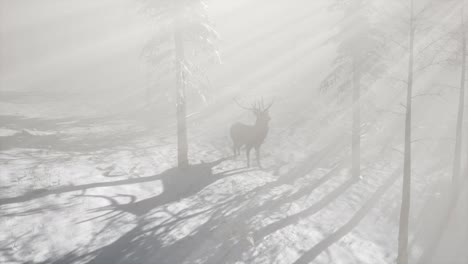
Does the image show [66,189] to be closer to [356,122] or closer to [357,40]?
[356,122]

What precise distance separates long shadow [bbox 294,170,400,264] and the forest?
8 cm

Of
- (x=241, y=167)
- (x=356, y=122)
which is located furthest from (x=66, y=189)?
(x=356, y=122)

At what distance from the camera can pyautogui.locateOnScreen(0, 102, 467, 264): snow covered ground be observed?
9.62 meters

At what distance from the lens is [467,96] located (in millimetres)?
36250

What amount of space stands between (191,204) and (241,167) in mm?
5397

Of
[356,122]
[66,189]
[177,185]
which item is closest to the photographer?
[66,189]

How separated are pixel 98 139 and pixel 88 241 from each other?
13.0m

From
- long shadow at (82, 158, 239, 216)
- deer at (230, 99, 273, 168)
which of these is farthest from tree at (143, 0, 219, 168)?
deer at (230, 99, 273, 168)

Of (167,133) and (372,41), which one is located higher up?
(372,41)

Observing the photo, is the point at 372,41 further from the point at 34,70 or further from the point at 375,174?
the point at 34,70

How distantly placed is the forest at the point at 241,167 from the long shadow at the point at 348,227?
8 centimetres

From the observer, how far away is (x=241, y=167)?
57.5 ft

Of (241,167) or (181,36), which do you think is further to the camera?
(241,167)

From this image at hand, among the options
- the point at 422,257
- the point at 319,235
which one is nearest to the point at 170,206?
the point at 319,235
